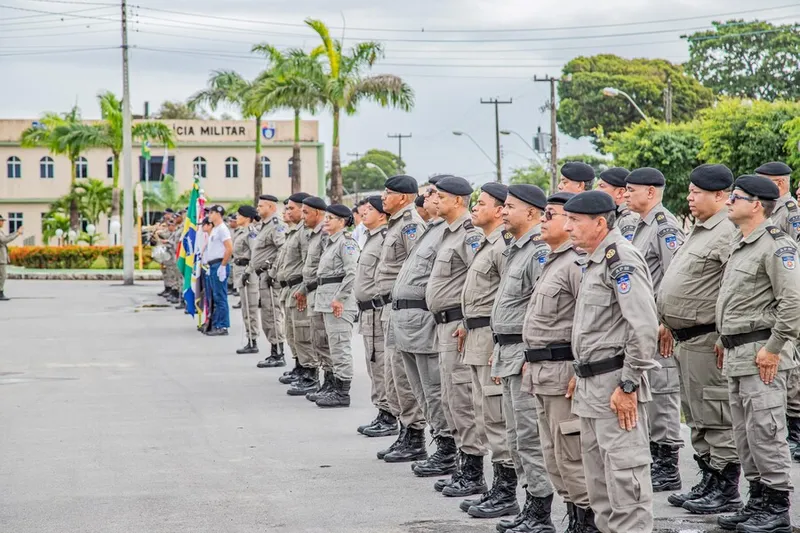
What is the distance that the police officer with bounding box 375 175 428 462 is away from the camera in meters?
8.80

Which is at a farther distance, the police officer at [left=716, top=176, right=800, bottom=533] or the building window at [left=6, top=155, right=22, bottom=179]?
the building window at [left=6, top=155, right=22, bottom=179]

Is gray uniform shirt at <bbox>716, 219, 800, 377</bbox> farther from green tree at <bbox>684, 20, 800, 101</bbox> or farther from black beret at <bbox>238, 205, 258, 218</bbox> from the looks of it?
green tree at <bbox>684, 20, 800, 101</bbox>

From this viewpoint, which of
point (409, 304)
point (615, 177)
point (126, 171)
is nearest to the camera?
point (409, 304)

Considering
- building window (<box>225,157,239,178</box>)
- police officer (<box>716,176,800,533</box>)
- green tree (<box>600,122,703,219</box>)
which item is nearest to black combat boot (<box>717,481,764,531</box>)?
police officer (<box>716,176,800,533</box>)

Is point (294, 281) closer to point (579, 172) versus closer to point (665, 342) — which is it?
point (579, 172)

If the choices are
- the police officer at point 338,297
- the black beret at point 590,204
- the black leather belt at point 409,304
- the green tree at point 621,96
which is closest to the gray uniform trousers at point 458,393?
the black leather belt at point 409,304

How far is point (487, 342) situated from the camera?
709cm

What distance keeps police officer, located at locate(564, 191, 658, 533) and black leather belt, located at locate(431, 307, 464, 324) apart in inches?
76.8

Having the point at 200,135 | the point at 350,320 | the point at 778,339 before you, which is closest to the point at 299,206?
the point at 350,320

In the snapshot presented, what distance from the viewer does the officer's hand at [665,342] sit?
7.27 metres

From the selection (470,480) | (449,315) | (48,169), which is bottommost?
(470,480)

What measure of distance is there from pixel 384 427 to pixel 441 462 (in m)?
1.67

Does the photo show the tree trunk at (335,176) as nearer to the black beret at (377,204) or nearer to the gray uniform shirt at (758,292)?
the black beret at (377,204)

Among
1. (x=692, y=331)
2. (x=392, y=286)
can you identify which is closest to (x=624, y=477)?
(x=692, y=331)
